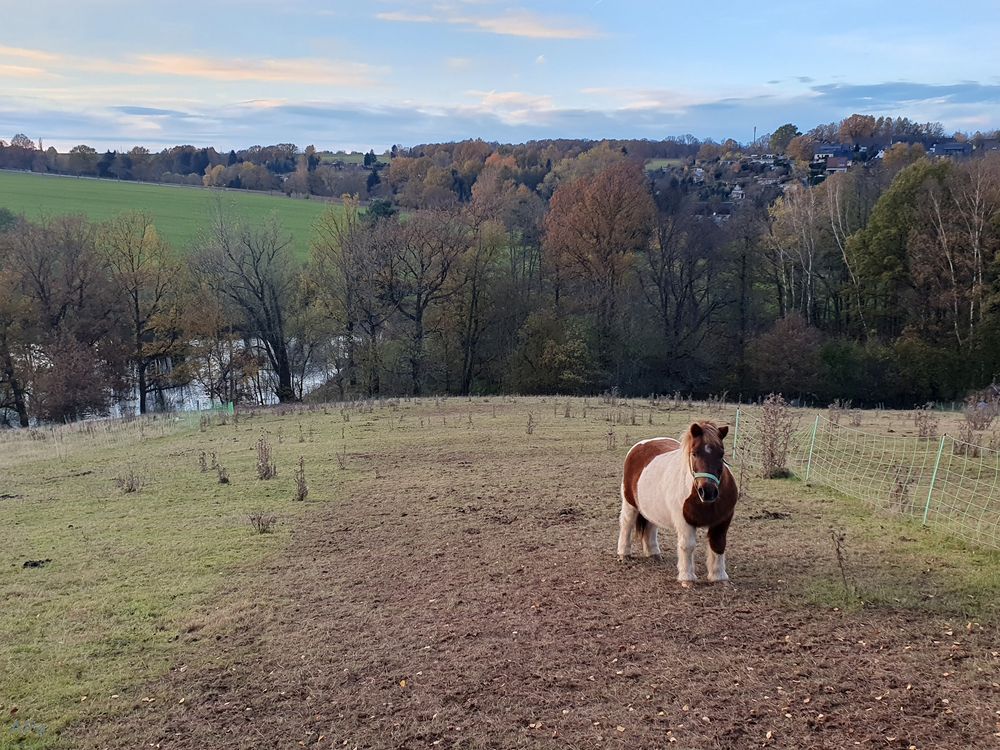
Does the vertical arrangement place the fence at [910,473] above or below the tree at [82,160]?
below

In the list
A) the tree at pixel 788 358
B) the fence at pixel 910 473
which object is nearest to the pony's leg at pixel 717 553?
the fence at pixel 910 473

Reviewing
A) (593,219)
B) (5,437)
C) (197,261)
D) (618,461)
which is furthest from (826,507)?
(197,261)

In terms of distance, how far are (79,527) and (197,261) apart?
117ft

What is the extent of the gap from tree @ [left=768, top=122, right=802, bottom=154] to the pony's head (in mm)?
104640

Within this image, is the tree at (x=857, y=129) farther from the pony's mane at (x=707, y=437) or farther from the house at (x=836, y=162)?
the pony's mane at (x=707, y=437)

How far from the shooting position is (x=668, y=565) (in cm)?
805

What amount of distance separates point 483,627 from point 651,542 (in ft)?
8.71

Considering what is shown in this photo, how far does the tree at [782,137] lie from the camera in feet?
326

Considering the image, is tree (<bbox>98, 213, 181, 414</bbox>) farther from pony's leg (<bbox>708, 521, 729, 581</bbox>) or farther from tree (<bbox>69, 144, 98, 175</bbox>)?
tree (<bbox>69, 144, 98, 175</bbox>)

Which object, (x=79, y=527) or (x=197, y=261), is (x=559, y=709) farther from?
(x=197, y=261)

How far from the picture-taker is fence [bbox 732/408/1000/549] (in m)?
9.21

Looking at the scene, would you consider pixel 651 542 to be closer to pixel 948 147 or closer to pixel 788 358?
pixel 788 358

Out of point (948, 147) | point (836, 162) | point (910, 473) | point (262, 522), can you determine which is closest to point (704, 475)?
point (262, 522)

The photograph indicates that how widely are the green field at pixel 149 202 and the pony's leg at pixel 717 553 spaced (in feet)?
188
